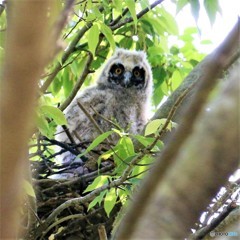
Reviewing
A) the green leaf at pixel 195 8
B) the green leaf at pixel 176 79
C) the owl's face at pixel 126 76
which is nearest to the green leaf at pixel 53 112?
the green leaf at pixel 195 8

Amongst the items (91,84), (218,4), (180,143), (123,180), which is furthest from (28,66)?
(91,84)

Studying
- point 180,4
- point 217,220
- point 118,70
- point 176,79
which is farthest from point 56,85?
point 217,220

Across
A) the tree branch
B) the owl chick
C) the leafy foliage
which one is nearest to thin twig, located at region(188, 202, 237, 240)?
the leafy foliage

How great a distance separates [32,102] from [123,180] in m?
1.70

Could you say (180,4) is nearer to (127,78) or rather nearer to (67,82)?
(67,82)

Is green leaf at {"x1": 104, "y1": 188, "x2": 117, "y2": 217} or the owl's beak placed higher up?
the owl's beak

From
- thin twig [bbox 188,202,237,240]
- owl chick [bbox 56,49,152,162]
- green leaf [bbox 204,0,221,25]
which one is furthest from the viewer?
owl chick [bbox 56,49,152,162]

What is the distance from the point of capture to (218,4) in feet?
8.73

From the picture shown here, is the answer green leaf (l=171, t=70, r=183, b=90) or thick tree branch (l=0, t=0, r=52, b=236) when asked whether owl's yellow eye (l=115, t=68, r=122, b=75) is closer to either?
green leaf (l=171, t=70, r=183, b=90)

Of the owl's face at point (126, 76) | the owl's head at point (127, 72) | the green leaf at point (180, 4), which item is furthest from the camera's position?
the owl's face at point (126, 76)

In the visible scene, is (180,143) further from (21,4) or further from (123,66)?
(123,66)

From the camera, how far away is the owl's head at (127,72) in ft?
18.3

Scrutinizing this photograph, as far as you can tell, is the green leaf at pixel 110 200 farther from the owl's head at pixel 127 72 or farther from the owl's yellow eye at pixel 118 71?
the owl's yellow eye at pixel 118 71

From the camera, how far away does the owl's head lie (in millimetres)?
5582
